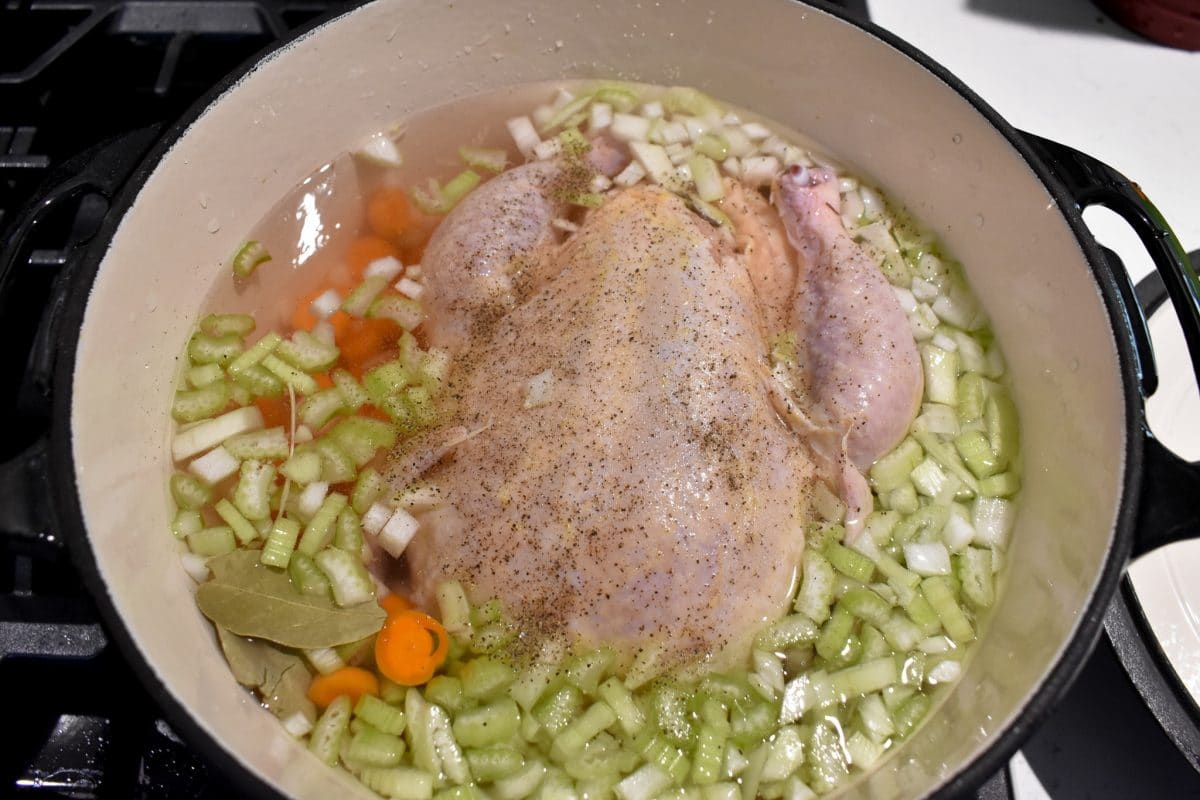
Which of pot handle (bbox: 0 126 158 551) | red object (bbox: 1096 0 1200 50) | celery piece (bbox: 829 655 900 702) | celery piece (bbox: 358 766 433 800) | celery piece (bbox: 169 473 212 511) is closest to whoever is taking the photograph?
pot handle (bbox: 0 126 158 551)

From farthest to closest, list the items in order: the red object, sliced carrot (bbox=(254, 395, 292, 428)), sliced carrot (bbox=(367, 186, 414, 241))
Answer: the red object, sliced carrot (bbox=(367, 186, 414, 241)), sliced carrot (bbox=(254, 395, 292, 428))

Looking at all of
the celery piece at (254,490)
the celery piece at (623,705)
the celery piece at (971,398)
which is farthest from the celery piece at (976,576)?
the celery piece at (254,490)

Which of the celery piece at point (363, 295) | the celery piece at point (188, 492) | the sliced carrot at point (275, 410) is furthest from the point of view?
the celery piece at point (363, 295)

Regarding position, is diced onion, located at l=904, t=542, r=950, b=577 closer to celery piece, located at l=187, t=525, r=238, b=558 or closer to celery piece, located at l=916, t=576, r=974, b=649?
celery piece, located at l=916, t=576, r=974, b=649

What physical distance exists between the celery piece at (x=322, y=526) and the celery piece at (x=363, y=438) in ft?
0.24

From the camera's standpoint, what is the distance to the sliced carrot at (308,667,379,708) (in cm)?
120

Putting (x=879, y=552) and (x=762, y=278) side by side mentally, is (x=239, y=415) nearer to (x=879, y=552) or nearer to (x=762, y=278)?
(x=762, y=278)

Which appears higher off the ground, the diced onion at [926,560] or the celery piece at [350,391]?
the celery piece at [350,391]

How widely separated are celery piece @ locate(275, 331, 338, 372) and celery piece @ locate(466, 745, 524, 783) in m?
0.70

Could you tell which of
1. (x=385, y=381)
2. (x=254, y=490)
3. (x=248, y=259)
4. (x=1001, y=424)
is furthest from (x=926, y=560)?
(x=248, y=259)

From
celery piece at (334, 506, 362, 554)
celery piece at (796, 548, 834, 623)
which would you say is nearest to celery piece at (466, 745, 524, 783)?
celery piece at (334, 506, 362, 554)

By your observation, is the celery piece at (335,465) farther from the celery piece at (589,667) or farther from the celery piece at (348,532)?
the celery piece at (589,667)

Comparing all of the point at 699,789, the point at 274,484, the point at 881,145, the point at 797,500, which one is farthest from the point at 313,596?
the point at 881,145

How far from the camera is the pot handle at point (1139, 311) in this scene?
38.1 inches
